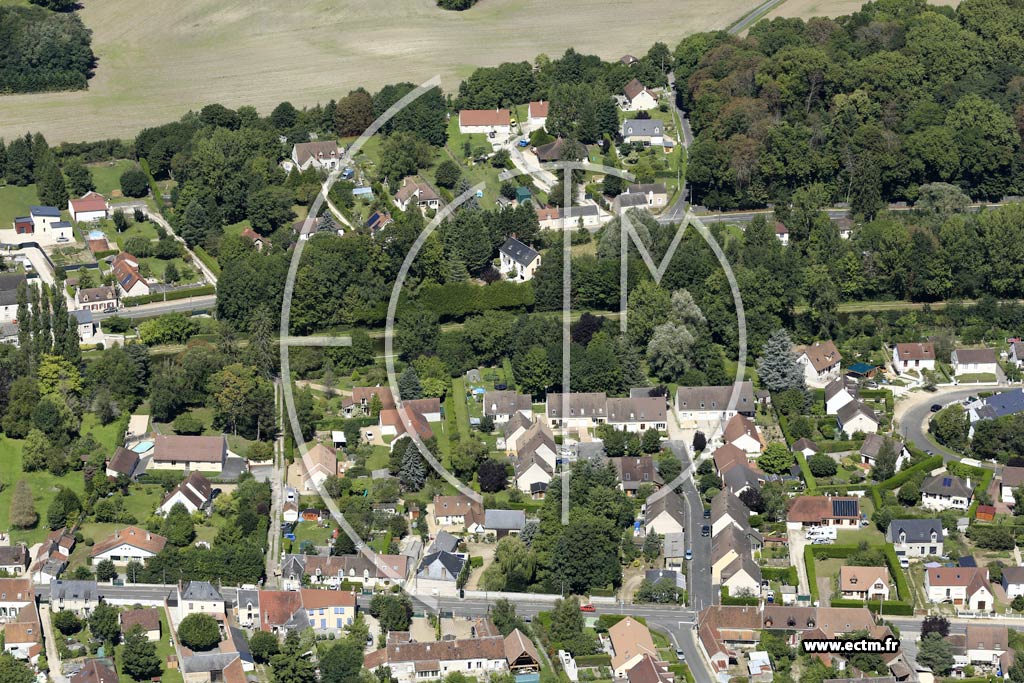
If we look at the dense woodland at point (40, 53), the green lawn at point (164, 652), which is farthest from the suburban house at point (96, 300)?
the dense woodland at point (40, 53)

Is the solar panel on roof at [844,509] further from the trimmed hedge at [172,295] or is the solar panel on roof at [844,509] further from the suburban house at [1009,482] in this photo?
the trimmed hedge at [172,295]

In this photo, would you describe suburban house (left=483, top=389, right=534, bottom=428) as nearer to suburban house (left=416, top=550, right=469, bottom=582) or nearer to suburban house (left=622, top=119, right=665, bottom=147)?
suburban house (left=416, top=550, right=469, bottom=582)

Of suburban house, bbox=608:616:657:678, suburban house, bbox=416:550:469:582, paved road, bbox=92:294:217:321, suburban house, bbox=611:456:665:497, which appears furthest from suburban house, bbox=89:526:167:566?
paved road, bbox=92:294:217:321

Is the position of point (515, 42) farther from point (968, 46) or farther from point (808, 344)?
point (808, 344)

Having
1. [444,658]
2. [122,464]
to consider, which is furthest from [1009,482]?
[122,464]

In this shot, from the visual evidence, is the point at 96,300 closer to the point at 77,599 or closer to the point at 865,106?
the point at 77,599

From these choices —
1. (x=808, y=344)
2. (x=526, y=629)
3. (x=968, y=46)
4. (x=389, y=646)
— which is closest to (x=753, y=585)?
(x=526, y=629)

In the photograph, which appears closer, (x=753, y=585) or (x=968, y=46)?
(x=753, y=585)
